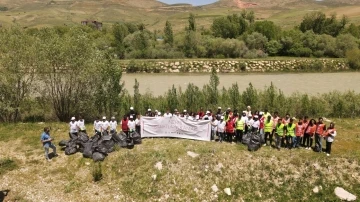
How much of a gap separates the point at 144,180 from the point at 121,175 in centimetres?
129

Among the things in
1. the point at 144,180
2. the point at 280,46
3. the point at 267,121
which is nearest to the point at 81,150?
the point at 144,180

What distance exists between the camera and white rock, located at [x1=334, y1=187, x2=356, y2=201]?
13.6 metres

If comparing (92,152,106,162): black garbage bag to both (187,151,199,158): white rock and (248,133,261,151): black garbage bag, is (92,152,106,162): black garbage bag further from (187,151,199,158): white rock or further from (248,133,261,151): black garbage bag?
(248,133,261,151): black garbage bag

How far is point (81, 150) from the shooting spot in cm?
1734

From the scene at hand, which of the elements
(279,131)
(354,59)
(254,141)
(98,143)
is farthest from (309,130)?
(354,59)

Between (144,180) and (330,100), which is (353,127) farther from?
(144,180)

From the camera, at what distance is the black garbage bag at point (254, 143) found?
1670 centimetres

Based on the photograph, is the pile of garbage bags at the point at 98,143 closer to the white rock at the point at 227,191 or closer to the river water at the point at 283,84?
the white rock at the point at 227,191

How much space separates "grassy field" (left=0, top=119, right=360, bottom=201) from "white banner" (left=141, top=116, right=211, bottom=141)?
0.88m

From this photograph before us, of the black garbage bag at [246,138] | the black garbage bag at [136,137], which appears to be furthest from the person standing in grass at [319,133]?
the black garbage bag at [136,137]

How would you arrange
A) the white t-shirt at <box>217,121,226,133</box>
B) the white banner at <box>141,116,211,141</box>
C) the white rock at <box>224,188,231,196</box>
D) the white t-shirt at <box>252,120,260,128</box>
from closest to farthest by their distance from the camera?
the white rock at <box>224,188,231,196</box> < the white t-shirt at <box>252,120,260,128</box> < the white t-shirt at <box>217,121,226,133</box> < the white banner at <box>141,116,211,141</box>

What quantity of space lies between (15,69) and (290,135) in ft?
59.5

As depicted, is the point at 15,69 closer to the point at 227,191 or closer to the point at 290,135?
the point at 227,191

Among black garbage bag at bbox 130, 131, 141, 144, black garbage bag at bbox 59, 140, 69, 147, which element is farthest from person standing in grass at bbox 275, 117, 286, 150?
black garbage bag at bbox 59, 140, 69, 147
